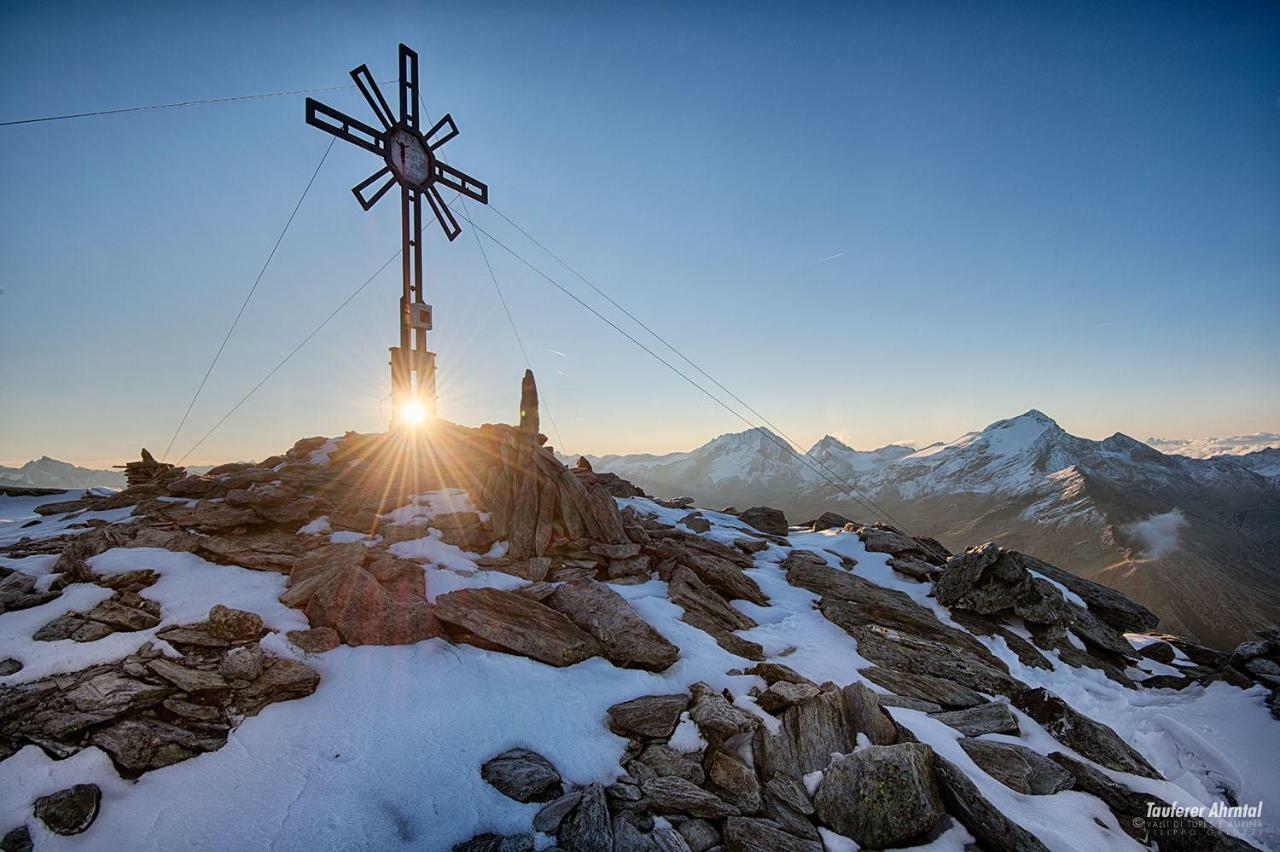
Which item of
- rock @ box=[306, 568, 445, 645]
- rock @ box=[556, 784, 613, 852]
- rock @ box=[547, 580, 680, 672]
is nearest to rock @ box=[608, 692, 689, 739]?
rock @ box=[547, 580, 680, 672]

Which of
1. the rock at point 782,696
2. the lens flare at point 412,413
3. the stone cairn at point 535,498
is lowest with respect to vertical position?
the rock at point 782,696

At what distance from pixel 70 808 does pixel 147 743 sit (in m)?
1.18

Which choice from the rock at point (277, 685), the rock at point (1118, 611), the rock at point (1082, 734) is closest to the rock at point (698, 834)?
the rock at point (277, 685)

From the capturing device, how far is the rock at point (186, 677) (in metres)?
9.38

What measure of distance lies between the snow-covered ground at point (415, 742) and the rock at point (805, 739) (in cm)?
131

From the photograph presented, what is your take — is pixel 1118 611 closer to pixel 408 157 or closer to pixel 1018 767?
pixel 1018 767

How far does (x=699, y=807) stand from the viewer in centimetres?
892

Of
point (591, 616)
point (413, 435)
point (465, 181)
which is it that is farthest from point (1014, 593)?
point (465, 181)

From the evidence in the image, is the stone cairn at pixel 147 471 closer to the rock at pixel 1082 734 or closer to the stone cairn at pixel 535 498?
the stone cairn at pixel 535 498

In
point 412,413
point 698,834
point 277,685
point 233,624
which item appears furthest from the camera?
point 412,413

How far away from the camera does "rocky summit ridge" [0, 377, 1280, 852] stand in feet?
26.9

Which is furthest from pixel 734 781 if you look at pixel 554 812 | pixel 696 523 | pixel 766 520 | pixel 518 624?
pixel 766 520

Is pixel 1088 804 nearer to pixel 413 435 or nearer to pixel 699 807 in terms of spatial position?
pixel 699 807

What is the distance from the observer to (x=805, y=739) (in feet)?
35.8
